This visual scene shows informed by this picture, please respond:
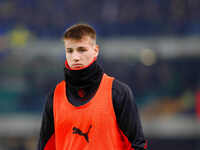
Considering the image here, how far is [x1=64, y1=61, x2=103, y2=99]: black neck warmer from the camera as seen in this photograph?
82.2 inches

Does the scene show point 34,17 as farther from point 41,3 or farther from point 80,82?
point 80,82

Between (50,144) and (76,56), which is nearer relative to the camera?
(76,56)

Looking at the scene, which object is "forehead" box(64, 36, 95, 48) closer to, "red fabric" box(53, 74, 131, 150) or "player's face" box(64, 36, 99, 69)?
"player's face" box(64, 36, 99, 69)

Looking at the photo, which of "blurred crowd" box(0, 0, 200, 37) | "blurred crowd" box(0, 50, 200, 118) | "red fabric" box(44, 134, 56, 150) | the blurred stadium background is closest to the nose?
"red fabric" box(44, 134, 56, 150)

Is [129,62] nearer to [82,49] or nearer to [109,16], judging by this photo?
[109,16]

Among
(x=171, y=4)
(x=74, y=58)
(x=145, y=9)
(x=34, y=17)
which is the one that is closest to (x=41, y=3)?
(x=34, y=17)

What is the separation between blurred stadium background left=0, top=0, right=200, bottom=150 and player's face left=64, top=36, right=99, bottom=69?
26.4ft

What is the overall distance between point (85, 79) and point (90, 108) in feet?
0.52

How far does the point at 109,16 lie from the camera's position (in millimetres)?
11289

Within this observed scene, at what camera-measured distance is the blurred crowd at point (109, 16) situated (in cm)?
1091

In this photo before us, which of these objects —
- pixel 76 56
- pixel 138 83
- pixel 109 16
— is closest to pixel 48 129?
pixel 76 56

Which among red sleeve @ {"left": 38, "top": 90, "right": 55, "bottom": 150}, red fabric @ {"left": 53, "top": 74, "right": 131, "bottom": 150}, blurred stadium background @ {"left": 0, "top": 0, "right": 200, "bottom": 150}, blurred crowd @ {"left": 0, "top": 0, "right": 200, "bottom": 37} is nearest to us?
red fabric @ {"left": 53, "top": 74, "right": 131, "bottom": 150}

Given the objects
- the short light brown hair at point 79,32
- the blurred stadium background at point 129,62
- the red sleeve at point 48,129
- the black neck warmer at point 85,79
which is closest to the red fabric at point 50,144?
the red sleeve at point 48,129

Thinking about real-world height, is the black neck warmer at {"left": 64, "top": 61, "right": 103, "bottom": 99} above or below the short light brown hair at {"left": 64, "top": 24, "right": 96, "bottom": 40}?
below
